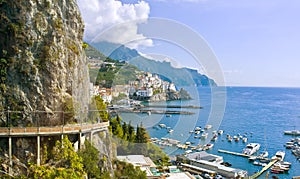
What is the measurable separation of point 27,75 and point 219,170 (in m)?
11.3

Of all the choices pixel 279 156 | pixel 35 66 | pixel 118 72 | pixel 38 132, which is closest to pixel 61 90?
pixel 35 66

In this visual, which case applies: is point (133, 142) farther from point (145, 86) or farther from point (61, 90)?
point (61, 90)

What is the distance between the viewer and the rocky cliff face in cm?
691

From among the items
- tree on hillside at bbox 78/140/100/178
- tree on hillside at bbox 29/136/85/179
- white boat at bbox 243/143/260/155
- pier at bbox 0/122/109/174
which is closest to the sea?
white boat at bbox 243/143/260/155

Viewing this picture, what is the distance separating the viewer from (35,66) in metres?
7.10

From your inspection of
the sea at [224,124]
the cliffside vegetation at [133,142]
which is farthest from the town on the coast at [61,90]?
→ the cliffside vegetation at [133,142]

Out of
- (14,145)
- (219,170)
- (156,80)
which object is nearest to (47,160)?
(14,145)

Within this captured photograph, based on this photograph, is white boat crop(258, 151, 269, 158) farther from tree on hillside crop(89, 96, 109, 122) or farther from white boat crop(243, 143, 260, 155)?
tree on hillside crop(89, 96, 109, 122)

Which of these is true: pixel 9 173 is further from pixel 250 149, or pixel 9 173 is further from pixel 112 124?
pixel 250 149

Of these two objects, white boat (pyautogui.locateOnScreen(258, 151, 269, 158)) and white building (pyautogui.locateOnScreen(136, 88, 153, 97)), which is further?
white boat (pyautogui.locateOnScreen(258, 151, 269, 158))

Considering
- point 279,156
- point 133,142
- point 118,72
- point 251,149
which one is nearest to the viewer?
point 118,72

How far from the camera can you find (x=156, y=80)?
31.2 ft

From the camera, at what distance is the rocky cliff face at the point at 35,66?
691 centimetres

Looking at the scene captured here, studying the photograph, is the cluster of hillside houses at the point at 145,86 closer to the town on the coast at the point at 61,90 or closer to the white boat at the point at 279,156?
the town on the coast at the point at 61,90
